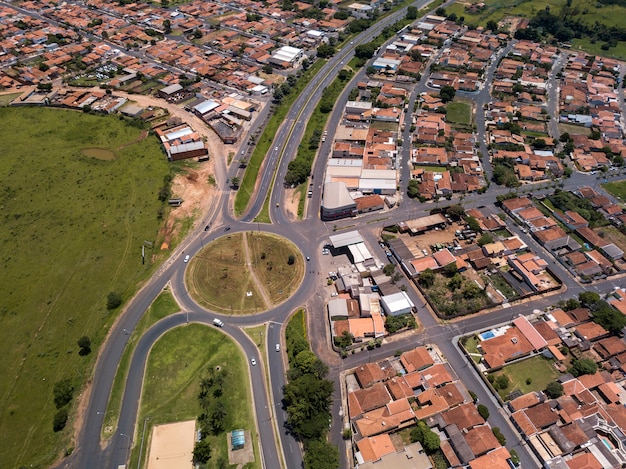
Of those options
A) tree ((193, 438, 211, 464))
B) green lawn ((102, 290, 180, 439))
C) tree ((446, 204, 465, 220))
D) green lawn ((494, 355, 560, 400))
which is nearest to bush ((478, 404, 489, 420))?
green lawn ((494, 355, 560, 400))

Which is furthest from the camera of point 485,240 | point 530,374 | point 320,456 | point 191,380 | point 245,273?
point 485,240

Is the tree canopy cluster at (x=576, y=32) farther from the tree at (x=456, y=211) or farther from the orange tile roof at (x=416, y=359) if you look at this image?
the orange tile roof at (x=416, y=359)

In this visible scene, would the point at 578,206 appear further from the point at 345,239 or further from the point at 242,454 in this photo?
the point at 242,454

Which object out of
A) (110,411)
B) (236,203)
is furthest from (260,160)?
(110,411)

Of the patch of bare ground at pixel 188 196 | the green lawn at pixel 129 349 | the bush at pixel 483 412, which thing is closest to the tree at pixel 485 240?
the bush at pixel 483 412

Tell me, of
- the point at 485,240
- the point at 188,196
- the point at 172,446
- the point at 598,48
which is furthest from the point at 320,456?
the point at 598,48

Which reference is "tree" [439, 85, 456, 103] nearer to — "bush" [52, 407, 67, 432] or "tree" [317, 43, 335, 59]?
"tree" [317, 43, 335, 59]

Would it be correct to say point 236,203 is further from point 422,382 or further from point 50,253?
point 422,382
